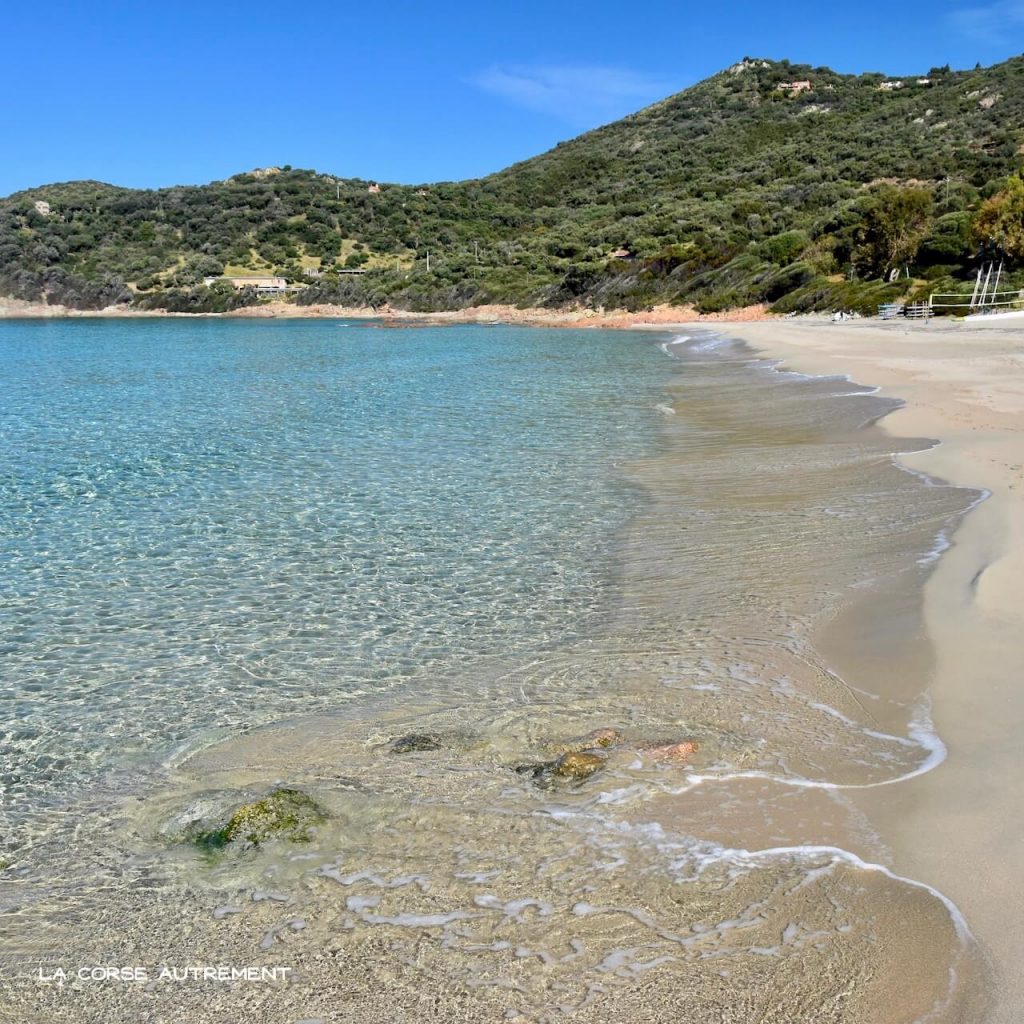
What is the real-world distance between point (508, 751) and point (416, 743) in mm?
492

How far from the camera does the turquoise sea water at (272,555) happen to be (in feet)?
17.5

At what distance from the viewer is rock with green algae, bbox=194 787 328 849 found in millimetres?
3732

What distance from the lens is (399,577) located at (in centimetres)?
748

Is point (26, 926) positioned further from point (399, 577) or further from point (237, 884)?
point (399, 577)

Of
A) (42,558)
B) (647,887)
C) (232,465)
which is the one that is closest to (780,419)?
(232,465)

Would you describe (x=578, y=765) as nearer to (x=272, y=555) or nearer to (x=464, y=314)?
(x=272, y=555)

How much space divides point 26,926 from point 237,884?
2.45 ft

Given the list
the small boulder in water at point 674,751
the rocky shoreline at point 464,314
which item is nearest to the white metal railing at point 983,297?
the rocky shoreline at point 464,314

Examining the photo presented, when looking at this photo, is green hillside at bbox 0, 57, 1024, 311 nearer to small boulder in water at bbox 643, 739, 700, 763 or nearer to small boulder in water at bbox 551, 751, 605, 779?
small boulder in water at bbox 643, 739, 700, 763

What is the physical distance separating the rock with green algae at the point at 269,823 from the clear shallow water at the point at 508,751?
109 mm

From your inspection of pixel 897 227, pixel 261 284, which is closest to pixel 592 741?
pixel 897 227

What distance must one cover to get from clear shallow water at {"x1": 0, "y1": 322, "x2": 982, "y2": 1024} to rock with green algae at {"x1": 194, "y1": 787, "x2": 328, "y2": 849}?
109mm

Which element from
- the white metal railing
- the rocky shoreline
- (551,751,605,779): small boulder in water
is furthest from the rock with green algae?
the rocky shoreline

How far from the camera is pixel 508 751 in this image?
4.46 metres
